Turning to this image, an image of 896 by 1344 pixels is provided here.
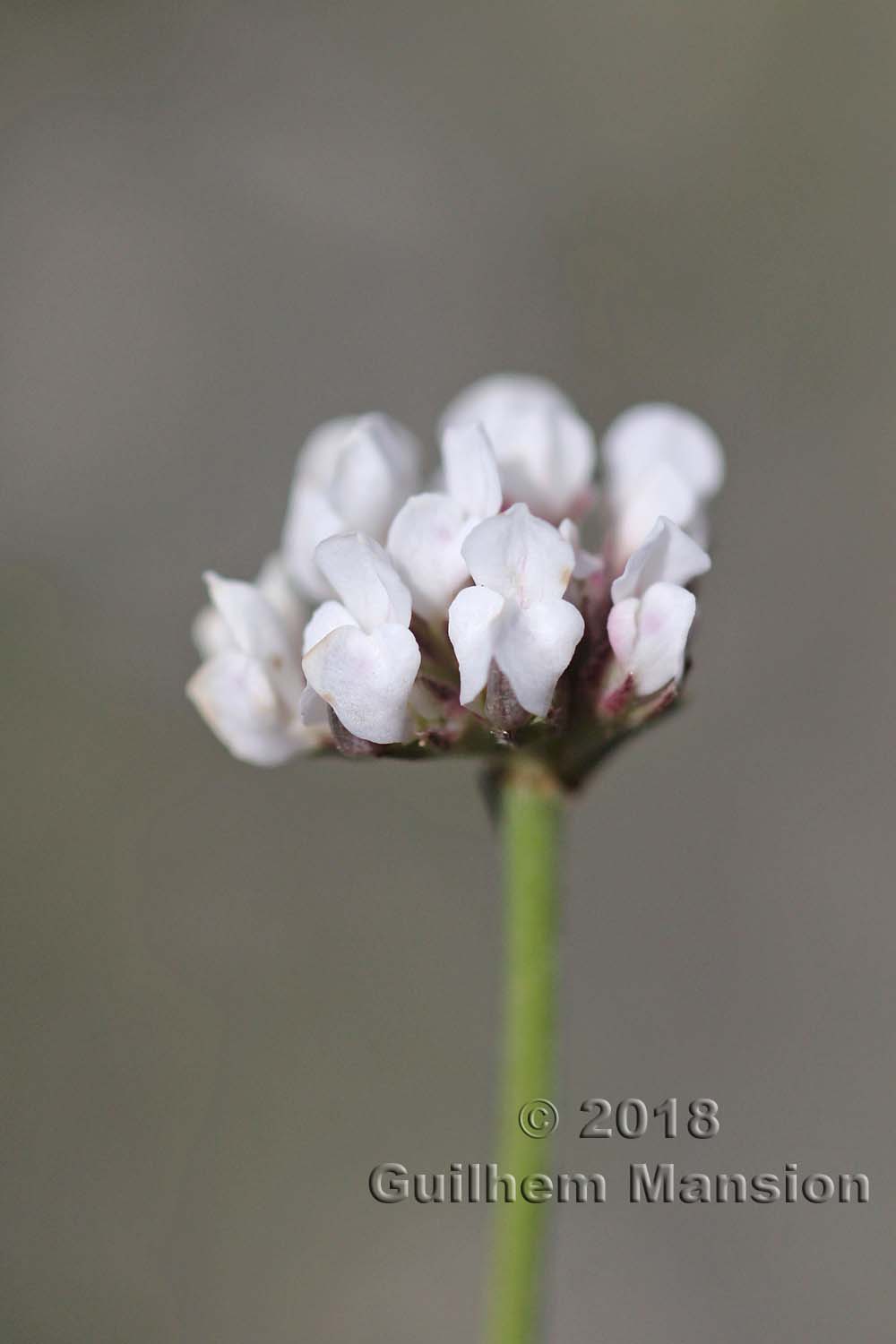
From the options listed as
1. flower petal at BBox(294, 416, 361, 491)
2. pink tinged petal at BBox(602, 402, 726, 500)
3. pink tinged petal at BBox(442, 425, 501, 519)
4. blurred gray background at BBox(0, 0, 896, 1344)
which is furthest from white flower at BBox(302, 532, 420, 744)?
blurred gray background at BBox(0, 0, 896, 1344)

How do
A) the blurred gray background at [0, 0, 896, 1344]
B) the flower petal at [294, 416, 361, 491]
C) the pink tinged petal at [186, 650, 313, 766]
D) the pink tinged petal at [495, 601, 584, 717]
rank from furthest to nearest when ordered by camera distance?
1. the blurred gray background at [0, 0, 896, 1344]
2. the flower petal at [294, 416, 361, 491]
3. the pink tinged petal at [186, 650, 313, 766]
4. the pink tinged petal at [495, 601, 584, 717]

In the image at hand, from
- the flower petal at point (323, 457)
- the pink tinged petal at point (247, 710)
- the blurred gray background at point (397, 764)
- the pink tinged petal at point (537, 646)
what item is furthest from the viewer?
the blurred gray background at point (397, 764)

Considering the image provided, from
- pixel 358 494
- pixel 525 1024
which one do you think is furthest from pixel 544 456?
pixel 525 1024

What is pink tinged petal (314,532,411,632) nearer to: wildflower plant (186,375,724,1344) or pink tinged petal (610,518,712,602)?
wildflower plant (186,375,724,1344)

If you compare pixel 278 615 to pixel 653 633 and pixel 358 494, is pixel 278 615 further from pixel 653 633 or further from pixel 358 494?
pixel 653 633

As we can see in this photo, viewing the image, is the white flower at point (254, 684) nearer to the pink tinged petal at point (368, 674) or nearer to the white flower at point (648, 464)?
the pink tinged petal at point (368, 674)

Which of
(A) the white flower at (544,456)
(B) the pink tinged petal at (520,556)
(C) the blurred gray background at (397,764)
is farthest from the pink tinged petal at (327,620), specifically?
(C) the blurred gray background at (397,764)

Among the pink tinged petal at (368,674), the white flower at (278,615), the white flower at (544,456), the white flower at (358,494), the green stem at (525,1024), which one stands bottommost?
the green stem at (525,1024)
